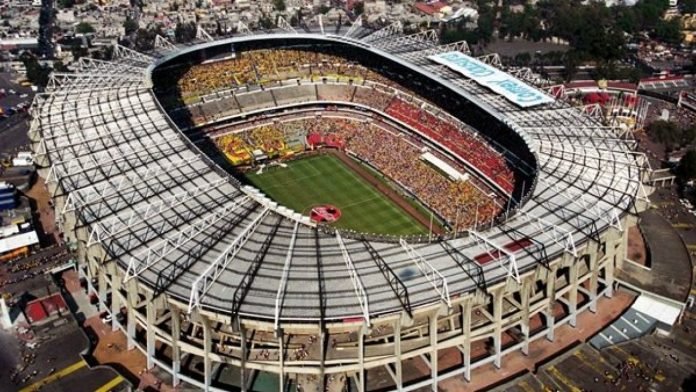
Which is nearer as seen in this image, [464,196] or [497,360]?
[497,360]

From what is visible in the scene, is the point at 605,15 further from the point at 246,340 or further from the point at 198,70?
the point at 246,340

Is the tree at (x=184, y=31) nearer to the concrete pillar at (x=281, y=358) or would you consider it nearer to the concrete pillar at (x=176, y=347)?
the concrete pillar at (x=176, y=347)

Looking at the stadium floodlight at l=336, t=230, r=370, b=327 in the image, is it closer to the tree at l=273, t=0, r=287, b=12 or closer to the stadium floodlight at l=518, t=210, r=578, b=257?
the stadium floodlight at l=518, t=210, r=578, b=257

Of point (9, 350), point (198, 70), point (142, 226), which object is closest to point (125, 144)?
point (142, 226)

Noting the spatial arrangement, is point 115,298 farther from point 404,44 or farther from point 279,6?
point 279,6

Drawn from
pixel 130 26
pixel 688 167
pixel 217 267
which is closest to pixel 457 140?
pixel 688 167

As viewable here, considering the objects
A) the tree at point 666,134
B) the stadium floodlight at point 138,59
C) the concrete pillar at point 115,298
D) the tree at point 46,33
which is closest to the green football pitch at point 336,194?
the stadium floodlight at point 138,59
